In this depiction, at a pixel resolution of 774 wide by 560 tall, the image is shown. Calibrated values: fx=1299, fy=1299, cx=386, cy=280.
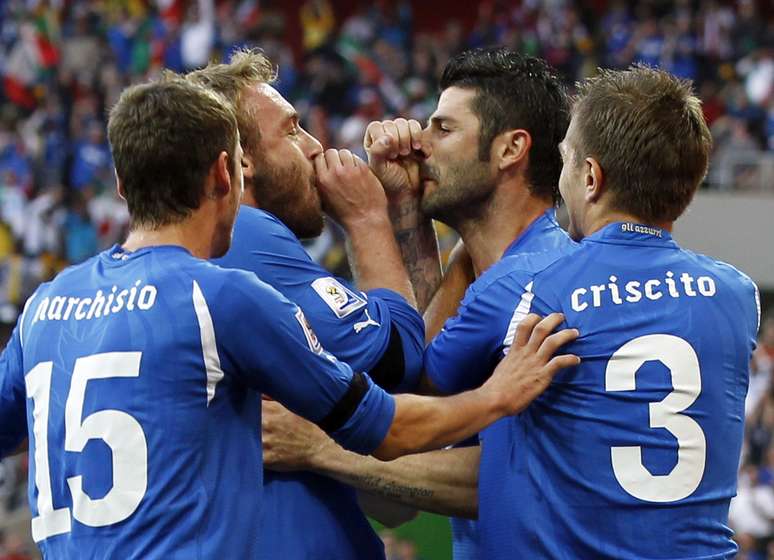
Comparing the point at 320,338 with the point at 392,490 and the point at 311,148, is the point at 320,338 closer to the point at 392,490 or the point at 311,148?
the point at 392,490

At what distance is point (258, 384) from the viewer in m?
3.18

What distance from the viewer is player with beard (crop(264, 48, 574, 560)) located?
4.20 m

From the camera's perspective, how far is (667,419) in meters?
3.48

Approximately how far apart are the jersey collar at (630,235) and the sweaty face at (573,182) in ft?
0.46

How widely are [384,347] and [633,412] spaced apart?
2.53 ft

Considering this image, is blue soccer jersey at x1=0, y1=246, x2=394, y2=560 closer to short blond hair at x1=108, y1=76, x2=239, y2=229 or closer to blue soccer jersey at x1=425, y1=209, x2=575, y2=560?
short blond hair at x1=108, y1=76, x2=239, y2=229

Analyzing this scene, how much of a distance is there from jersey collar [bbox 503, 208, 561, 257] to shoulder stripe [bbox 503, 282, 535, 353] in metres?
0.71

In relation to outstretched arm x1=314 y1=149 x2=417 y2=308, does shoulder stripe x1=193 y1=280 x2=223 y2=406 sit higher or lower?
lower

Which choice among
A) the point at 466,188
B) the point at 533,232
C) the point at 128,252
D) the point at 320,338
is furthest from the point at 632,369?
the point at 128,252

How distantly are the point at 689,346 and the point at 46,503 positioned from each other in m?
1.73

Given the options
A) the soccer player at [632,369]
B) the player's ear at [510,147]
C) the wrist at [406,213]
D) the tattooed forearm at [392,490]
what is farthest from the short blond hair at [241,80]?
the tattooed forearm at [392,490]

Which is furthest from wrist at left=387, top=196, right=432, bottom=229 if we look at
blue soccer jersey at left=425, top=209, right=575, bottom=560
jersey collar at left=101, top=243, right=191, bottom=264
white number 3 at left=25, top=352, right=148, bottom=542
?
white number 3 at left=25, top=352, right=148, bottom=542

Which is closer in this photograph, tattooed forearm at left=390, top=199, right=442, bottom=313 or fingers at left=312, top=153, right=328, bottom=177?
fingers at left=312, top=153, right=328, bottom=177

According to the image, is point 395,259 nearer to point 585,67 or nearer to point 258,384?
point 258,384
